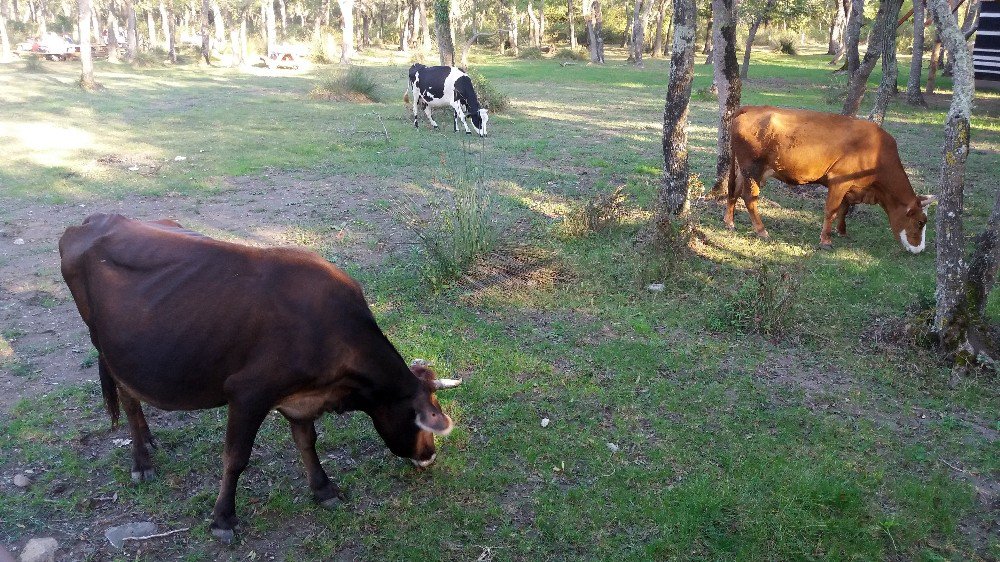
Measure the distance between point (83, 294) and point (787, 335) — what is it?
5.39 meters

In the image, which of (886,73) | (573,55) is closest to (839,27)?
(573,55)

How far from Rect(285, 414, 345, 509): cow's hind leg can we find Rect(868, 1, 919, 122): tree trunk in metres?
8.74

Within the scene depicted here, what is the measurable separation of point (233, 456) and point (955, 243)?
546 centimetres

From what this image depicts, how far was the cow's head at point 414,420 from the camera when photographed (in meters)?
3.84

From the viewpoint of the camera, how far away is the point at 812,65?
34969 millimetres

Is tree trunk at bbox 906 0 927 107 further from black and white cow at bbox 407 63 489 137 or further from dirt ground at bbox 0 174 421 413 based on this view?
dirt ground at bbox 0 174 421 413

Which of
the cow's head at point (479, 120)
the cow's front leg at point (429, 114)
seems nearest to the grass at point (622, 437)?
the cow's head at point (479, 120)

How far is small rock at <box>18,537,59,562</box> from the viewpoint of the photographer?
3633 mm

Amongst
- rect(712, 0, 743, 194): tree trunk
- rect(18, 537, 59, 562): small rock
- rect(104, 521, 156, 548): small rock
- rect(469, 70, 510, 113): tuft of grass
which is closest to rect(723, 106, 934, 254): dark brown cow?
rect(712, 0, 743, 194): tree trunk

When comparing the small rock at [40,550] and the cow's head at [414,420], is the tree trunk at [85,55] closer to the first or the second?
the small rock at [40,550]

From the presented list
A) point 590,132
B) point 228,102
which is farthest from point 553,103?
point 228,102

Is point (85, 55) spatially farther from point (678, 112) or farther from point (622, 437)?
point (622, 437)

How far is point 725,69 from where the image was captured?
30.7 ft

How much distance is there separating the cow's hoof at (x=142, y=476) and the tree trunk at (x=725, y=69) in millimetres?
7628
